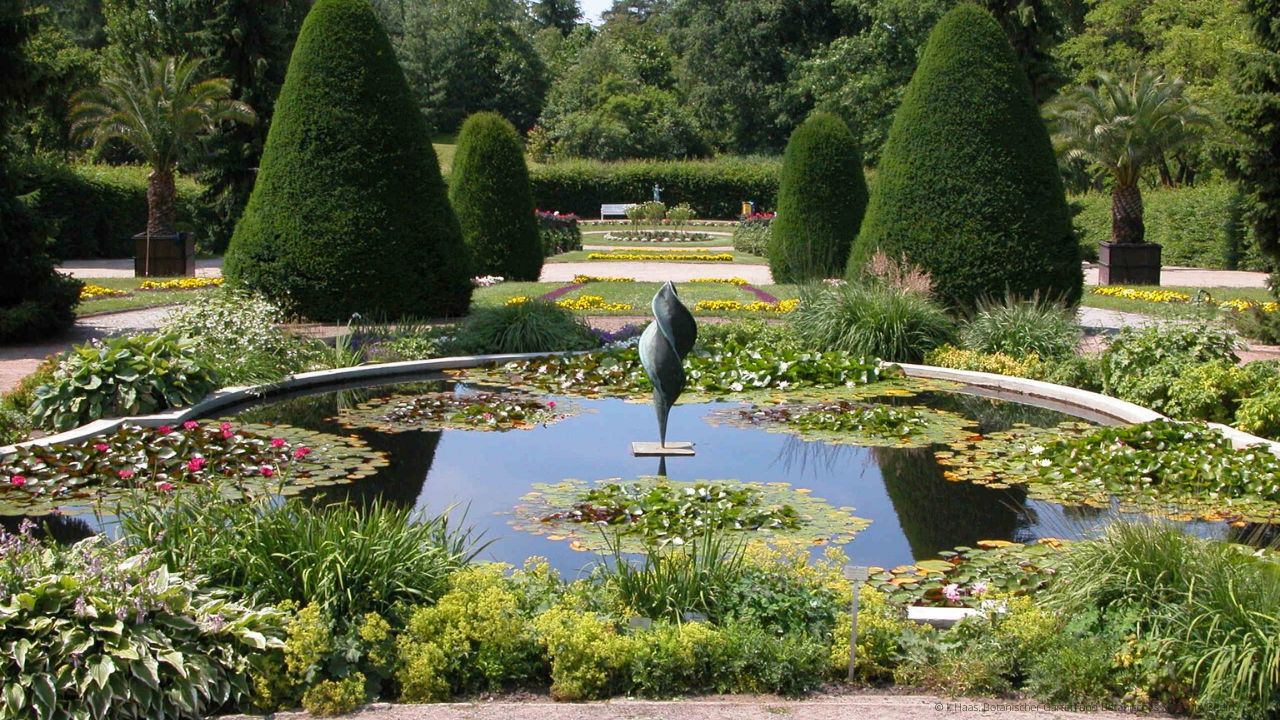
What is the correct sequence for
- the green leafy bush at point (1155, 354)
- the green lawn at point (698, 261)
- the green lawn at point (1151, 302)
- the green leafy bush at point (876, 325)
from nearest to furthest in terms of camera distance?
the green leafy bush at point (1155, 354)
the green leafy bush at point (876, 325)
the green lawn at point (1151, 302)
the green lawn at point (698, 261)

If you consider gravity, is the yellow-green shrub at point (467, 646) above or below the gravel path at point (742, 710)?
above

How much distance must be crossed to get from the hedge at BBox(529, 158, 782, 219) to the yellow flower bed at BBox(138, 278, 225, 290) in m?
27.6

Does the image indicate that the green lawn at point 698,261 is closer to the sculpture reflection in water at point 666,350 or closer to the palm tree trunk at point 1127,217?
the palm tree trunk at point 1127,217

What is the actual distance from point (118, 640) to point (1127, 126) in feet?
88.9

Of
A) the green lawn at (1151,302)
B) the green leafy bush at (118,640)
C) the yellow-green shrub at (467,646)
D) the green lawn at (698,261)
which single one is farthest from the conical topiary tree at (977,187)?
the green lawn at (698,261)

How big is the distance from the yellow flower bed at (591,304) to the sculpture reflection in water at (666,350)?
9.03 meters

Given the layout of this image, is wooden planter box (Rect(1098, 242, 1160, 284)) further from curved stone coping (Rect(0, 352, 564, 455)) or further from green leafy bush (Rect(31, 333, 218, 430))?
green leafy bush (Rect(31, 333, 218, 430))

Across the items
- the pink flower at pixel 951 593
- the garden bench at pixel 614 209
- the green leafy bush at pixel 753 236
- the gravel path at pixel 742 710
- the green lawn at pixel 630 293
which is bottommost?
the gravel path at pixel 742 710

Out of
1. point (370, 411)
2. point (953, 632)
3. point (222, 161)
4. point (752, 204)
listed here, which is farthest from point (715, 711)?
point (752, 204)

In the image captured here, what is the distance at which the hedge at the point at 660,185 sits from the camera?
165ft

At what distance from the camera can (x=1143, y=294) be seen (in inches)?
835

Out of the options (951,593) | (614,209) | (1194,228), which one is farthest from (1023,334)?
(614,209)

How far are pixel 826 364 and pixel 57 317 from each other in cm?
969

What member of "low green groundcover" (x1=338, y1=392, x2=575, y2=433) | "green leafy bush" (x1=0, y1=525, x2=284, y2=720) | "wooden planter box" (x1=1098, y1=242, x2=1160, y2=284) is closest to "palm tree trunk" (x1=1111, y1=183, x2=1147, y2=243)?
"wooden planter box" (x1=1098, y1=242, x2=1160, y2=284)
